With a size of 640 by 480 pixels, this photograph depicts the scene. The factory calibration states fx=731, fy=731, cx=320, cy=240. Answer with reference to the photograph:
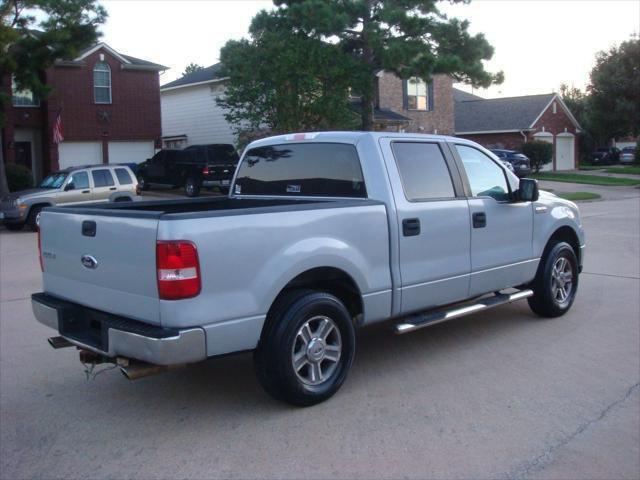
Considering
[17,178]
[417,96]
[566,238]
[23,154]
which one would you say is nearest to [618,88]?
[417,96]

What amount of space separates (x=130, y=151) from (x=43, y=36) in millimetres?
10533

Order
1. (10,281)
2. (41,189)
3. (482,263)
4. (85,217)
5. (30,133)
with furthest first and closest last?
(30,133) → (41,189) → (10,281) → (482,263) → (85,217)

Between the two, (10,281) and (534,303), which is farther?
(10,281)

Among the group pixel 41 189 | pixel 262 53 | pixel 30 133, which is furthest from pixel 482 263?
pixel 30 133

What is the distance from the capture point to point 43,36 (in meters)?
22.0

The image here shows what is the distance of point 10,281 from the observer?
11227mm

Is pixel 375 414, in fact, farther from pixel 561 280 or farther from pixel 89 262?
pixel 561 280

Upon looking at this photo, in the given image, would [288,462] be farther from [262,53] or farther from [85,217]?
[262,53]

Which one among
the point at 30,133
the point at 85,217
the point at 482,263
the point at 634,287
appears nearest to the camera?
the point at 85,217

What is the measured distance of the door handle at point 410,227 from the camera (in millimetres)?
5824

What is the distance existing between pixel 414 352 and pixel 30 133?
27957 millimetres

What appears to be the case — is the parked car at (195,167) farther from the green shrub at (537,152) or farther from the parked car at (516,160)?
the green shrub at (537,152)

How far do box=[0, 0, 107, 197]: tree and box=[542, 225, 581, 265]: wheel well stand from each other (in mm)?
18047

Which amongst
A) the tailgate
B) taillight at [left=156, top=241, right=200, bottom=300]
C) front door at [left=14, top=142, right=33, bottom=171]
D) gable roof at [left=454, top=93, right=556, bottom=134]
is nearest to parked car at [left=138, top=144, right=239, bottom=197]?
front door at [left=14, top=142, right=33, bottom=171]
